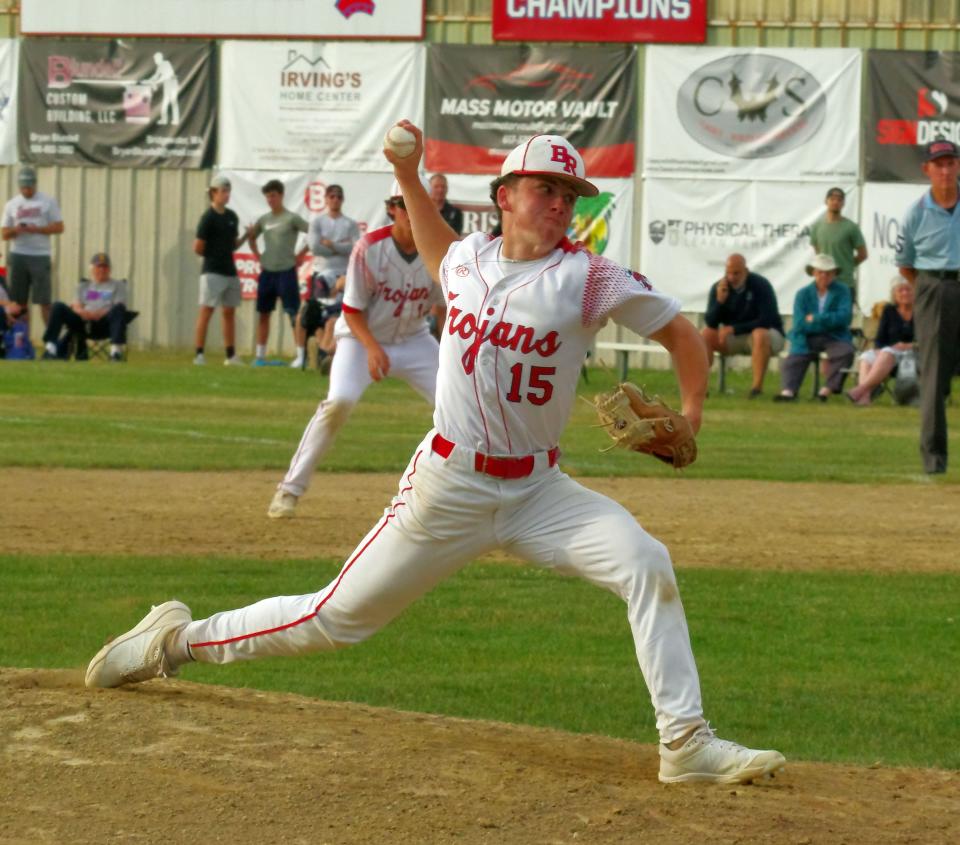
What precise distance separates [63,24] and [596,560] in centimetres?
2441

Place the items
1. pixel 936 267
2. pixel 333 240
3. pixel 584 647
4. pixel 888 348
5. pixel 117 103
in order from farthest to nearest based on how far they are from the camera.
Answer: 1. pixel 117 103
2. pixel 333 240
3. pixel 888 348
4. pixel 936 267
5. pixel 584 647

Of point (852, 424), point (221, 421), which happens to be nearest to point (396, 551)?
point (221, 421)

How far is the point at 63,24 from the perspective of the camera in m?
27.9

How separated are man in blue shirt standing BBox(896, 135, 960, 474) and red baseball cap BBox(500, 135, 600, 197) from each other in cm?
778

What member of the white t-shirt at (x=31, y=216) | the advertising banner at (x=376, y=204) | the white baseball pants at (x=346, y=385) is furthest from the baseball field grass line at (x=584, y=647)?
the advertising banner at (x=376, y=204)

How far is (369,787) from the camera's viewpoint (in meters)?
5.15

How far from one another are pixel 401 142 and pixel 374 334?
535 centimetres

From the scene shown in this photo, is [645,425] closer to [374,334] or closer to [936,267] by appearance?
[374,334]

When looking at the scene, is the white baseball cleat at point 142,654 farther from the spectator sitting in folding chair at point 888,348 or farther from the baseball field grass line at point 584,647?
the spectator sitting in folding chair at point 888,348

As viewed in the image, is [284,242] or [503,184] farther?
[284,242]

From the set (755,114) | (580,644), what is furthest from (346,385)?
(755,114)

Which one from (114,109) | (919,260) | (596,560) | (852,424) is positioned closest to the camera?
(596,560)

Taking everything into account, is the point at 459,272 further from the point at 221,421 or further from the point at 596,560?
the point at 221,421

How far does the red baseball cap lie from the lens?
5.42 metres
